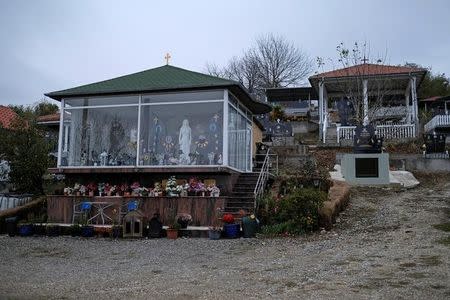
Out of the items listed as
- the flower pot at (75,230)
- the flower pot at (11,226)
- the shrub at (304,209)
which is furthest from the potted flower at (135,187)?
the shrub at (304,209)

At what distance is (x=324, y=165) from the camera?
76.9 ft

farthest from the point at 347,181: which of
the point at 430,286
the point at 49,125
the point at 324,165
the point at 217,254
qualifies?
the point at 49,125

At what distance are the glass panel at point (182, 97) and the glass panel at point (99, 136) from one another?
0.73m

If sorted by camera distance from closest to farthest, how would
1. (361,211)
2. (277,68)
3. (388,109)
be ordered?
1. (361,211)
2. (388,109)
3. (277,68)

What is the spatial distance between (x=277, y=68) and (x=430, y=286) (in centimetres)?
4405

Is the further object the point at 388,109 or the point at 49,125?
the point at 388,109

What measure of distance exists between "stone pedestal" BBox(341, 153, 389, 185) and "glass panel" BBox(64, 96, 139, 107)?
888 cm

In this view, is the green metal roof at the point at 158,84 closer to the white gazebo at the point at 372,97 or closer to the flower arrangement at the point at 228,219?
the flower arrangement at the point at 228,219

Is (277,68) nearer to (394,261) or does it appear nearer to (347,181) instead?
(347,181)

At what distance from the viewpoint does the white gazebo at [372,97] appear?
26.6 meters

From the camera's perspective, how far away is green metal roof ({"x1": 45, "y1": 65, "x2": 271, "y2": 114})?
15359 millimetres

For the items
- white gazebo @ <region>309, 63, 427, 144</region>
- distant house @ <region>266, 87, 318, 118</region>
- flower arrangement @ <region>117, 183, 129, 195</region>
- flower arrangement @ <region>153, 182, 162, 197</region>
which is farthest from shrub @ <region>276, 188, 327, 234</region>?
distant house @ <region>266, 87, 318, 118</region>

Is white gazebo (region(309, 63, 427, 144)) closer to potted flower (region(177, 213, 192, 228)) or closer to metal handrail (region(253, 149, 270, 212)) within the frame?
metal handrail (region(253, 149, 270, 212))

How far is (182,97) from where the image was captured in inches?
627
